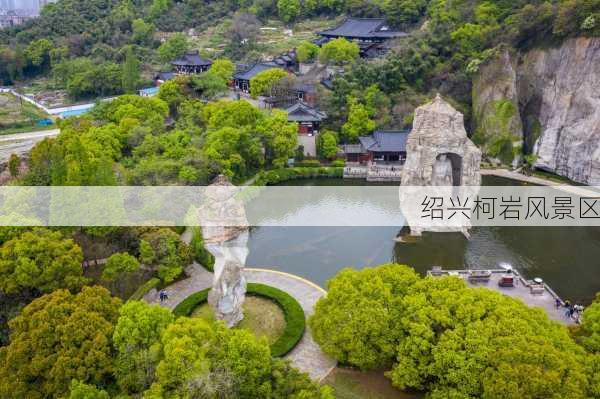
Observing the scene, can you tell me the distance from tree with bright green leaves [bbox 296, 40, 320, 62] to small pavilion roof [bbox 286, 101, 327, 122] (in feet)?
46.7

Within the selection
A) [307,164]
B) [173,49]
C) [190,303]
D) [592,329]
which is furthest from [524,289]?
[173,49]

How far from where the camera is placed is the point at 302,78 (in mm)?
50656

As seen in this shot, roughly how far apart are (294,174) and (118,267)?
19.2 m

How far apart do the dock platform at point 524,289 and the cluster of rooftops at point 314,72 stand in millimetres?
15789

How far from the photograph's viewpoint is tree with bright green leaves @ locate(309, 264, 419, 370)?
16.9 metres

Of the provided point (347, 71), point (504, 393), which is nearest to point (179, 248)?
point (504, 393)

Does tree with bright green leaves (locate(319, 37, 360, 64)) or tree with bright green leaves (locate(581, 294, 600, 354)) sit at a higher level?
tree with bright green leaves (locate(319, 37, 360, 64))

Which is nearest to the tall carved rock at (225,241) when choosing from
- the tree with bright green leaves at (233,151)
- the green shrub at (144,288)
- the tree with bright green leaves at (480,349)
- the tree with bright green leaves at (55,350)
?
the green shrub at (144,288)

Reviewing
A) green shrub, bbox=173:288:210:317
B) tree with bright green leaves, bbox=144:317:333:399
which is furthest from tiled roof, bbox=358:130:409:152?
tree with bright green leaves, bbox=144:317:333:399

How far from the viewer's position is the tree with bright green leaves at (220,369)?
14461mm

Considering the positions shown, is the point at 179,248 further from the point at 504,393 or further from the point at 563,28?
the point at 563,28

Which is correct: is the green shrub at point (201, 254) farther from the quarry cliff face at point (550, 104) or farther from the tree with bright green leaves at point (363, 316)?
the quarry cliff face at point (550, 104)

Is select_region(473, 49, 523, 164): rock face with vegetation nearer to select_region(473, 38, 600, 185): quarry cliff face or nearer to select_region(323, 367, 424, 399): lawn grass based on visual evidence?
select_region(473, 38, 600, 185): quarry cliff face

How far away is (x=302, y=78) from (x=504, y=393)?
40790mm
